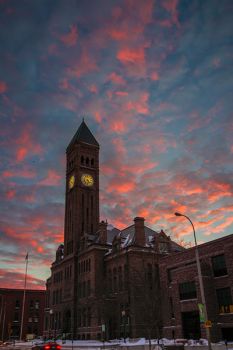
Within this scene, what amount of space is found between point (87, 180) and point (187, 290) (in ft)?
160

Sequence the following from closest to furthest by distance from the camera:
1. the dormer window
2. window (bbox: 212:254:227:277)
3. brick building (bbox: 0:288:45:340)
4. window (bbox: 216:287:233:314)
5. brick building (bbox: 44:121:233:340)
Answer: window (bbox: 216:287:233:314) < window (bbox: 212:254:227:277) < brick building (bbox: 44:121:233:340) < the dormer window < brick building (bbox: 0:288:45:340)

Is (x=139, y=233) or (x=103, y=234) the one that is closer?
(x=139, y=233)

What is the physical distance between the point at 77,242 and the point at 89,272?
10.1 meters

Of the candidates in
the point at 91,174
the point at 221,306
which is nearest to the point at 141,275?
the point at 221,306

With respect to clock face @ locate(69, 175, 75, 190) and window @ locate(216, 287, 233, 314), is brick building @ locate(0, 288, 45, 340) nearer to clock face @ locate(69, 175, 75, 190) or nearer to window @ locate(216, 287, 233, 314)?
clock face @ locate(69, 175, 75, 190)

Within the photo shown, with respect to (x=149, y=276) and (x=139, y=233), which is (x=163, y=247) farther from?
(x=149, y=276)

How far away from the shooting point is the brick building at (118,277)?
1766 inches

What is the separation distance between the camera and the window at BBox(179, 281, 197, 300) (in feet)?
149

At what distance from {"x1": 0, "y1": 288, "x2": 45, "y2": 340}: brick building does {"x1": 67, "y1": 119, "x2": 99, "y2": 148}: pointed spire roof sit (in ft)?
191

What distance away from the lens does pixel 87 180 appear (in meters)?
90.0

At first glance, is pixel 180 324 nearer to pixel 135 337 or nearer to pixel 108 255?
pixel 135 337

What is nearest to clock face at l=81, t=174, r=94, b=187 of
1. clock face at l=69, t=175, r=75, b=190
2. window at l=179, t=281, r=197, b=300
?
clock face at l=69, t=175, r=75, b=190

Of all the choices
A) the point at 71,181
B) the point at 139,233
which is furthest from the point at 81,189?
the point at 139,233

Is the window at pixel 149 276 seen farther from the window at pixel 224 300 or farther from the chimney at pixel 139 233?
the window at pixel 224 300
